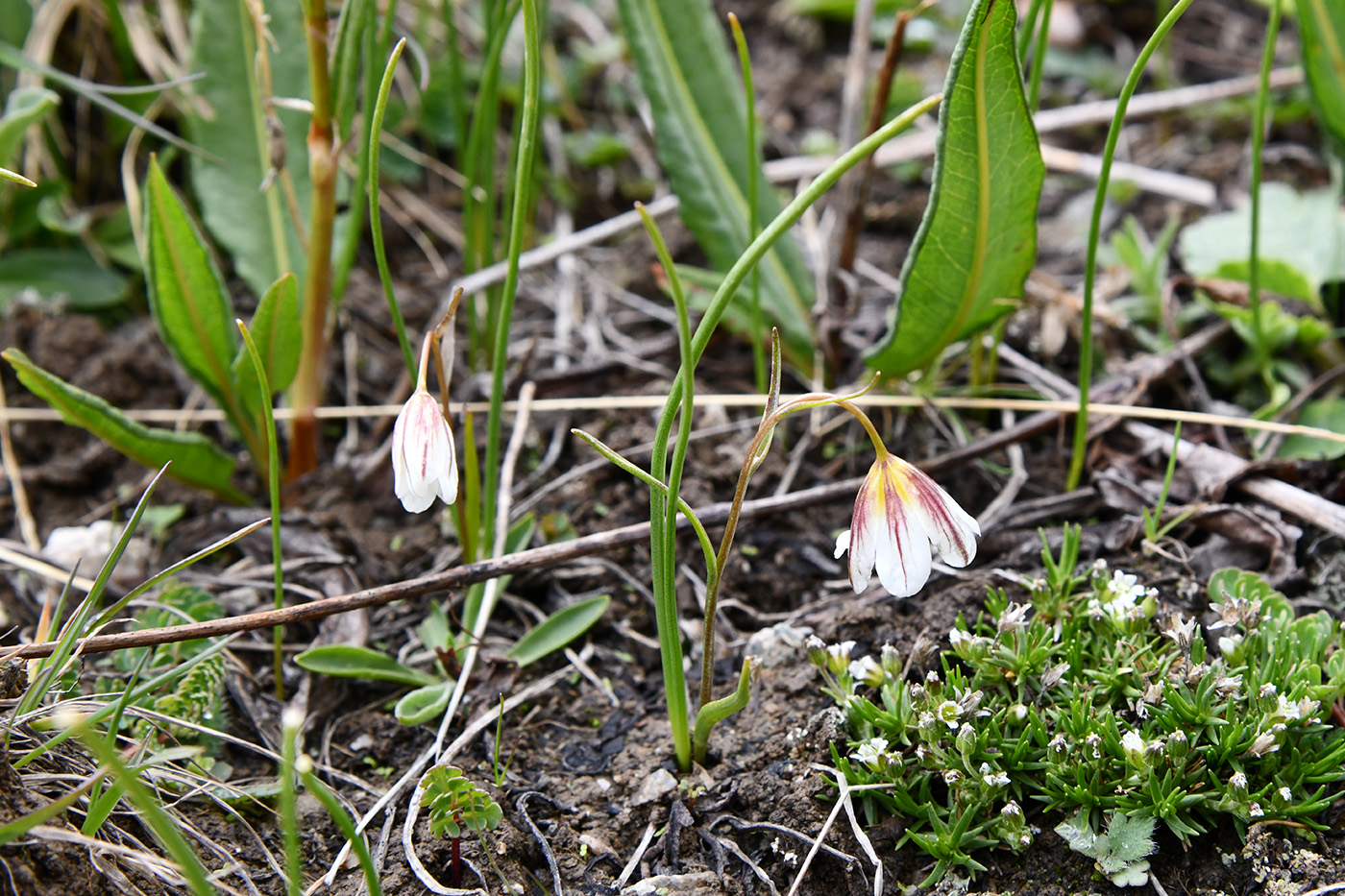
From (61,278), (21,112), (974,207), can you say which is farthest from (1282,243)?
(61,278)

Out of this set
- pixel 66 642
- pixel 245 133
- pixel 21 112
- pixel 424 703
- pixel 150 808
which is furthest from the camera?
pixel 245 133

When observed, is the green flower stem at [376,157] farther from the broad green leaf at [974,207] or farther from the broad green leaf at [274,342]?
the broad green leaf at [974,207]

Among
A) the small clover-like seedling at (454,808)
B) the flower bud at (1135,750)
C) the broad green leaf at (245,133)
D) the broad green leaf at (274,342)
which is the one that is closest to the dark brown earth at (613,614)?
the small clover-like seedling at (454,808)

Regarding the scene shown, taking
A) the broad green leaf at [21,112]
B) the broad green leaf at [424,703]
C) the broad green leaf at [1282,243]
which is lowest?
the broad green leaf at [424,703]

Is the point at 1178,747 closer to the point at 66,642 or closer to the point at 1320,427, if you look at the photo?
the point at 1320,427

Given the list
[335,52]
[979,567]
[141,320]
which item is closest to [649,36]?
[335,52]

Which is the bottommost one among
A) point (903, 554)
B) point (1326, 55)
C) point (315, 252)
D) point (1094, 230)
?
point (903, 554)

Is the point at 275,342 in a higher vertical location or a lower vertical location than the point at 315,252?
lower
